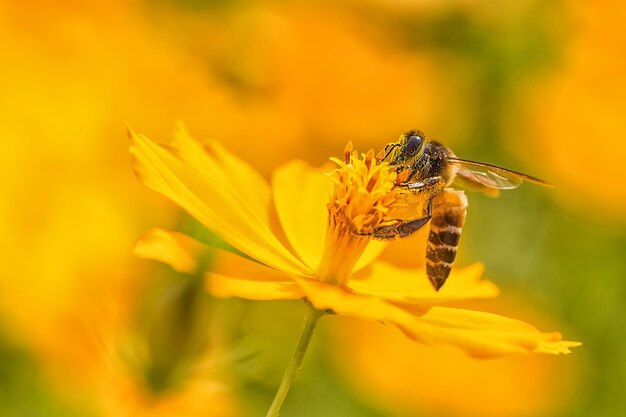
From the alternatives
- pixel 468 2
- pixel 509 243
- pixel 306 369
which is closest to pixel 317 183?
pixel 306 369

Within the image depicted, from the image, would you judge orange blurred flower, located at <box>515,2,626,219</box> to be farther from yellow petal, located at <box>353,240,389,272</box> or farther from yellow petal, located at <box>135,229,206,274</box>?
yellow petal, located at <box>135,229,206,274</box>

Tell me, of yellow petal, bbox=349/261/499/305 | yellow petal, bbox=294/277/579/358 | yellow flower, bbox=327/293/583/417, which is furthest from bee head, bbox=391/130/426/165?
Answer: yellow flower, bbox=327/293/583/417

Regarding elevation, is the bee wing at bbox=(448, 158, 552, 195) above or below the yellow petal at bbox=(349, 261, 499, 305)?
above

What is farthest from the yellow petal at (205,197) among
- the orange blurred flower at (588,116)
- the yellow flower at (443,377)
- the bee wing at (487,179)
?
the orange blurred flower at (588,116)

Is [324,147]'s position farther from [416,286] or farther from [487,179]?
[416,286]

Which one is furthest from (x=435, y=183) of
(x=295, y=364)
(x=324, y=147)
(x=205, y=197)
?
(x=324, y=147)

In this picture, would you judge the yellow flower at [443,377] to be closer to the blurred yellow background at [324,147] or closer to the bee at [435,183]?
the blurred yellow background at [324,147]

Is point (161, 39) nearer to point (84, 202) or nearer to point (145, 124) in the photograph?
point (145, 124)
